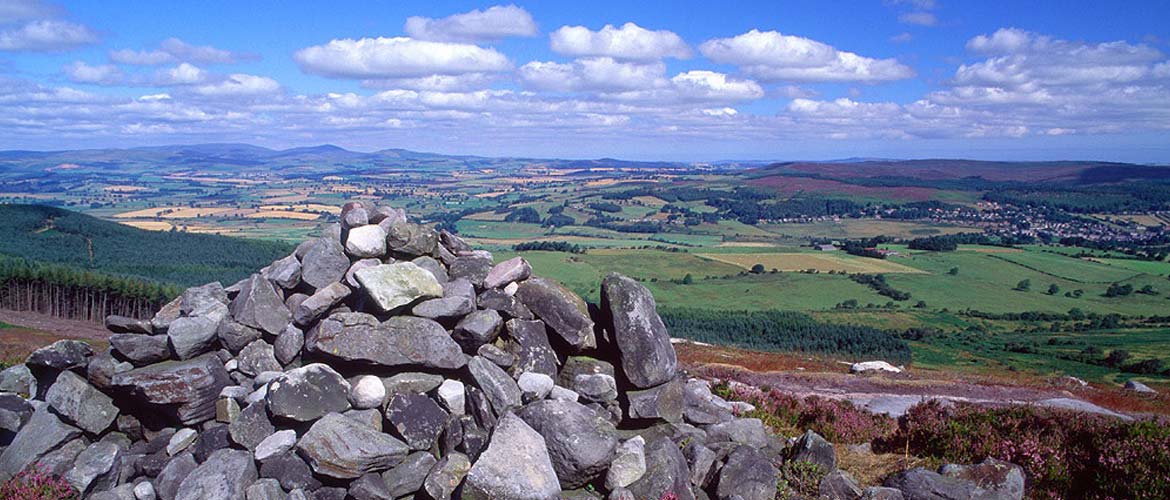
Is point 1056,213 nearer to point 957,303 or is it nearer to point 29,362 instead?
point 957,303

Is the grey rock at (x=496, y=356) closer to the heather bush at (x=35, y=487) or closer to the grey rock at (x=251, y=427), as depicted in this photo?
the grey rock at (x=251, y=427)

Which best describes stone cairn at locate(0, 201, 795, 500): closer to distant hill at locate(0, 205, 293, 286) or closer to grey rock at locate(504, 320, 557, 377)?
grey rock at locate(504, 320, 557, 377)

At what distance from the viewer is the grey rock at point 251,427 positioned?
11.7m

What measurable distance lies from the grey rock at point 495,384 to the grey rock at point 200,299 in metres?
6.09

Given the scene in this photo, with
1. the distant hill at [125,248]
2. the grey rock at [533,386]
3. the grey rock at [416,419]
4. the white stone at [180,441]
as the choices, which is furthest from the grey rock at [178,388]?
→ the distant hill at [125,248]

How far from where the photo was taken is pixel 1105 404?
24172 millimetres

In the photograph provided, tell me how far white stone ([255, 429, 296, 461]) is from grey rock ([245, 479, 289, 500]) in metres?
0.51

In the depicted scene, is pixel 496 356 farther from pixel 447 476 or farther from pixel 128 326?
pixel 128 326

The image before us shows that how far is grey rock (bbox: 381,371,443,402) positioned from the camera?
41.2 feet

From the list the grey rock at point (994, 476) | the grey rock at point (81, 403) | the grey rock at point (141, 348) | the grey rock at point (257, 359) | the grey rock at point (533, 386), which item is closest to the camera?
the grey rock at point (994, 476)

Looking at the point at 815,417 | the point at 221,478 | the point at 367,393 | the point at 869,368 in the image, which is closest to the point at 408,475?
the point at 367,393

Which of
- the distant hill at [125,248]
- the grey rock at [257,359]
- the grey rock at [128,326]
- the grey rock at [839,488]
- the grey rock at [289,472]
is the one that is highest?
the grey rock at [128,326]

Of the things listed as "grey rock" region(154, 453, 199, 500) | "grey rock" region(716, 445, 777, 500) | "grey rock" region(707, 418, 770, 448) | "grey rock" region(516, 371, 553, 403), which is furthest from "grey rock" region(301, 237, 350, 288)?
"grey rock" region(716, 445, 777, 500)

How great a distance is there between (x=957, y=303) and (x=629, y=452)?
93325 millimetres
